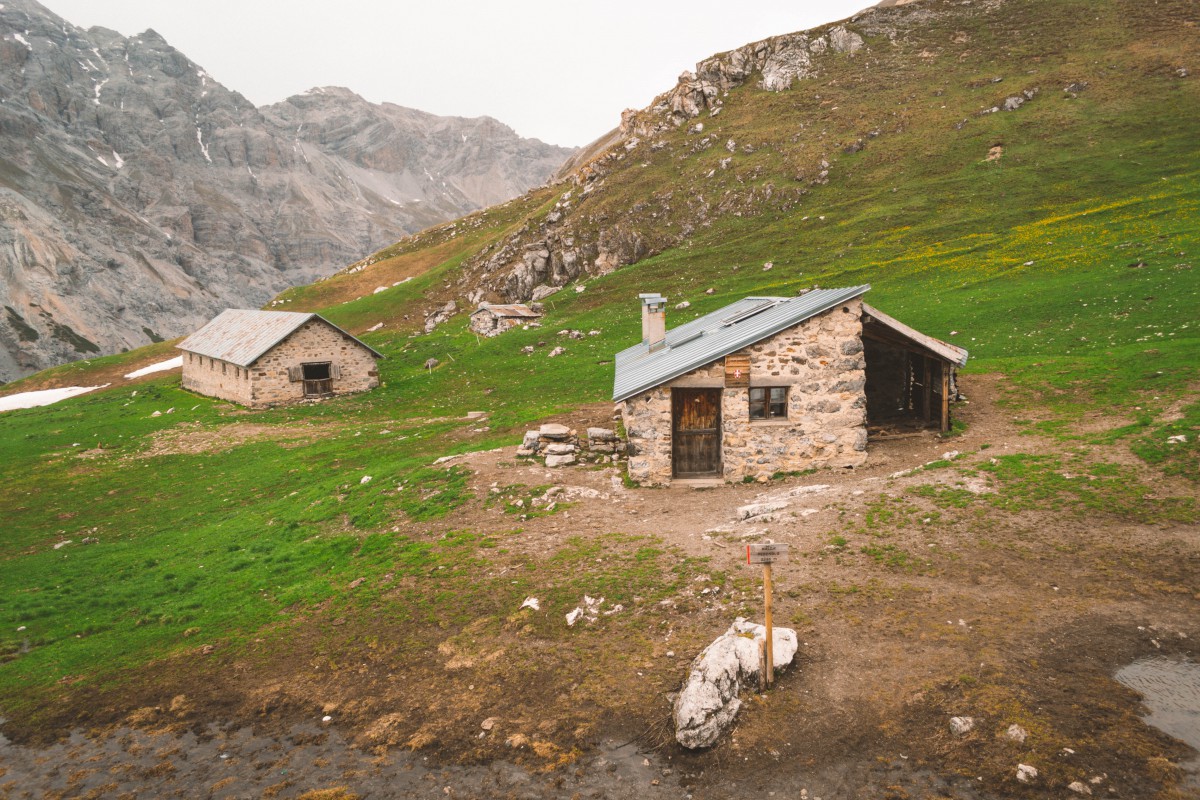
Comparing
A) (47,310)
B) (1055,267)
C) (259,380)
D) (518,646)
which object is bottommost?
(518,646)

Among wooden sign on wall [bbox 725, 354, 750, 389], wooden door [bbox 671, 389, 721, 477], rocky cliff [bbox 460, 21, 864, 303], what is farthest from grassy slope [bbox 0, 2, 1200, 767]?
wooden sign on wall [bbox 725, 354, 750, 389]

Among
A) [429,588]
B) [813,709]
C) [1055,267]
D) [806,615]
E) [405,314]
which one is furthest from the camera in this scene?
[405,314]

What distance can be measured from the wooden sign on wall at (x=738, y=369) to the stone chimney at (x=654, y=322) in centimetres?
624

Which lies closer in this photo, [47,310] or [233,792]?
[233,792]

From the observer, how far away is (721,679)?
9.56 metres

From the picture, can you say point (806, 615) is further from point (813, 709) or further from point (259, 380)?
point (259, 380)

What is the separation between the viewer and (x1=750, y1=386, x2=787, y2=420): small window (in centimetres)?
1978

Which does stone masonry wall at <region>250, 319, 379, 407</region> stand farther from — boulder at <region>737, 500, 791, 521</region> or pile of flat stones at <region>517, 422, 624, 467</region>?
boulder at <region>737, 500, 791, 521</region>

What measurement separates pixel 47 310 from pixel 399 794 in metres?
138

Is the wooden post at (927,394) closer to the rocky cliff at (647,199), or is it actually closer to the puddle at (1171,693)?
the puddle at (1171,693)

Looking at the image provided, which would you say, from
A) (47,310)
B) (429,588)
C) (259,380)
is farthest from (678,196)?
(47,310)

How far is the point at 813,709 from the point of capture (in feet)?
30.9

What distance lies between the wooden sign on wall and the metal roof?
3023 cm

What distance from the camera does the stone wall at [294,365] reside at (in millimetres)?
40844
